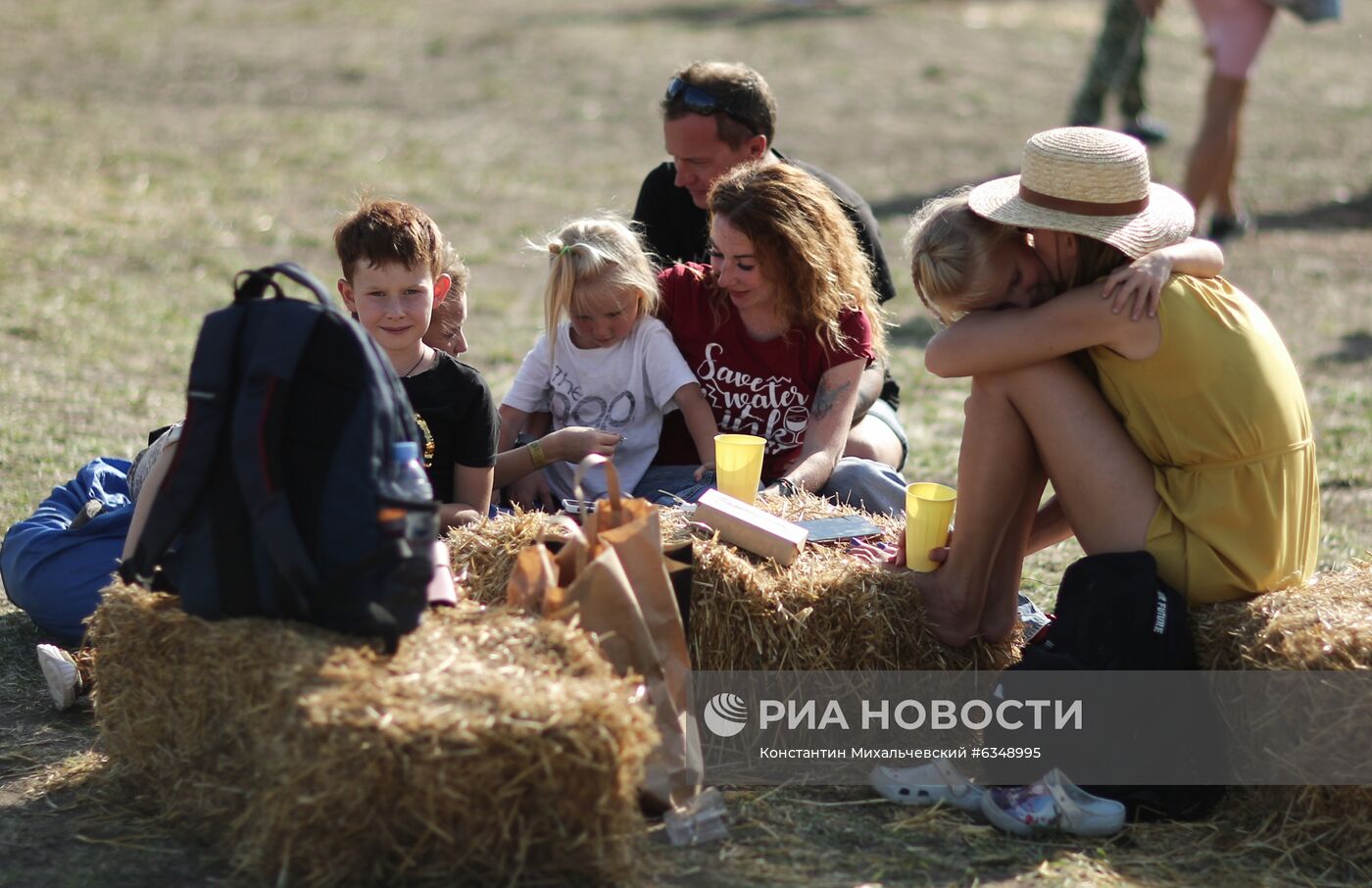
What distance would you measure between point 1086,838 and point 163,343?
5785mm

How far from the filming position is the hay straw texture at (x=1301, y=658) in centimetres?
341

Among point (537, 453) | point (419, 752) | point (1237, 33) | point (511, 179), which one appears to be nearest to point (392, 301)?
point (537, 453)

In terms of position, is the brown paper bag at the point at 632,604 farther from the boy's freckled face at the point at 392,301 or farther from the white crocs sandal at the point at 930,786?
the boy's freckled face at the point at 392,301

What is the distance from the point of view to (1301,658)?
136 inches

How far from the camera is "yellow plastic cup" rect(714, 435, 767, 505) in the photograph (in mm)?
4168

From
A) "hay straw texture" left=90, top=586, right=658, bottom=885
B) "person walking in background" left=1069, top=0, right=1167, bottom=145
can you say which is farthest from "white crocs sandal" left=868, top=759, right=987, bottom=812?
"person walking in background" left=1069, top=0, right=1167, bottom=145

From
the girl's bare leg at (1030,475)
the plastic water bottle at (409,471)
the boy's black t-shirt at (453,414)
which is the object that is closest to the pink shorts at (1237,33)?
the girl's bare leg at (1030,475)

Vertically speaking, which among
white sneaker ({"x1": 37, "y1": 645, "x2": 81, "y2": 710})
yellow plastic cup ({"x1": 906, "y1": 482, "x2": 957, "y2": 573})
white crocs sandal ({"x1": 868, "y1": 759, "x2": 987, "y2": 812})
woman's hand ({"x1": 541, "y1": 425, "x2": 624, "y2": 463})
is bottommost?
white crocs sandal ({"x1": 868, "y1": 759, "x2": 987, "y2": 812})

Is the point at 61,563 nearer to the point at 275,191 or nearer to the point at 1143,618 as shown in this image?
the point at 1143,618

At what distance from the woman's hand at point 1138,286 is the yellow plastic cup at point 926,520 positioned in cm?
67

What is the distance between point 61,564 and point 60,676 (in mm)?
435

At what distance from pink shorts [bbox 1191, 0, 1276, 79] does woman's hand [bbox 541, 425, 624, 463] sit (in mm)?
6473

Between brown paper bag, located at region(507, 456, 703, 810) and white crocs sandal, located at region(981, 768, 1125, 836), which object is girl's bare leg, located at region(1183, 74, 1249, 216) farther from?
brown paper bag, located at region(507, 456, 703, 810)

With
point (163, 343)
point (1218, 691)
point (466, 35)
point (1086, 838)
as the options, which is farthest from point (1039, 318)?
point (466, 35)
